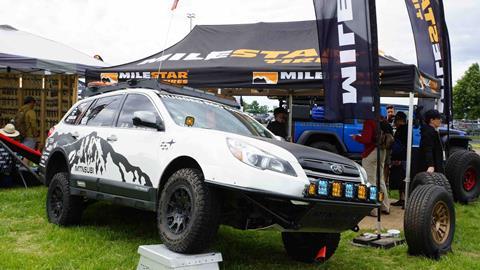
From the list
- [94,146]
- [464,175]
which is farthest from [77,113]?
[464,175]

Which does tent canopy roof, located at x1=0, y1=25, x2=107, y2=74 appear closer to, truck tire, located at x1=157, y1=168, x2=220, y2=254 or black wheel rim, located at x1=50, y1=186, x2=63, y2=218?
black wheel rim, located at x1=50, y1=186, x2=63, y2=218

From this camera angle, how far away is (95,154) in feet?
19.6

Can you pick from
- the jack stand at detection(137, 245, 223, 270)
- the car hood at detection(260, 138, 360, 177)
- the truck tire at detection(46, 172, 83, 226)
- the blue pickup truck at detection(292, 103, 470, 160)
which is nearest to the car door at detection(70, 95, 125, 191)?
the truck tire at detection(46, 172, 83, 226)

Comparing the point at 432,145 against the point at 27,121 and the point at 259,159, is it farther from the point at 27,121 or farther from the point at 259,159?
the point at 27,121

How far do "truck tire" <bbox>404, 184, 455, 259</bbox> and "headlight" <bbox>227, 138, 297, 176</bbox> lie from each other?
2178 millimetres

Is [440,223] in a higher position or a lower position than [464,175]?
lower

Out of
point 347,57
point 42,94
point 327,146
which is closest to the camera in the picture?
point 347,57

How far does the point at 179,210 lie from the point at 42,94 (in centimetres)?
1037

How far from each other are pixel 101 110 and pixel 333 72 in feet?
9.80

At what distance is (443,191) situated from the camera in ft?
19.5

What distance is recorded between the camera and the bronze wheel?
19.4 ft

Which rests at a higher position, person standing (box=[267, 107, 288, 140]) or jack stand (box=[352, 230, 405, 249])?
person standing (box=[267, 107, 288, 140])

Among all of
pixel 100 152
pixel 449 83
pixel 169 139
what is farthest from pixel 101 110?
pixel 449 83

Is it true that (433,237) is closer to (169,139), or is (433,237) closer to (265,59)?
(169,139)
